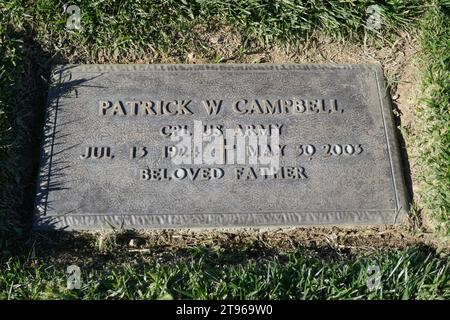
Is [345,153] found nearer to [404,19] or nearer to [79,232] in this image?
[404,19]

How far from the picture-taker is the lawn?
2.79 m

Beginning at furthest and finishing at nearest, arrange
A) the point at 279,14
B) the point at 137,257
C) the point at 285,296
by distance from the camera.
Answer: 1. the point at 279,14
2. the point at 137,257
3. the point at 285,296

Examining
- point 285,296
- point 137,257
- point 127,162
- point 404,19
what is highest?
point 404,19

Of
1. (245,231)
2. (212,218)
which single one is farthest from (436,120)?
(212,218)

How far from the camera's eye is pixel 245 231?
10.1 feet

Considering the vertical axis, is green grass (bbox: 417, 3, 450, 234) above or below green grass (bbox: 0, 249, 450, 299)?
above

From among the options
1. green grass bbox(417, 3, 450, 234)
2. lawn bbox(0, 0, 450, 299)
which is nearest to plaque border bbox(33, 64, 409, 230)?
lawn bbox(0, 0, 450, 299)

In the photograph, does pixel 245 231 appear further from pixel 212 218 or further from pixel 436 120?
pixel 436 120

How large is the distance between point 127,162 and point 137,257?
1.72 feet

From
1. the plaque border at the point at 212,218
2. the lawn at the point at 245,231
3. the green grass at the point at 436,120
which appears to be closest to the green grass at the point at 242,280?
→ the lawn at the point at 245,231

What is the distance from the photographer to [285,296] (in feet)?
9.00

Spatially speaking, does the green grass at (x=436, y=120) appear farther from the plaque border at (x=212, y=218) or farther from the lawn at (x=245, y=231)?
the plaque border at (x=212, y=218)

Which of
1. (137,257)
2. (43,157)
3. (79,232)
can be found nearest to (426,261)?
(137,257)

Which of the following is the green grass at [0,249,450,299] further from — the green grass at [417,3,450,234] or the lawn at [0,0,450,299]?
the green grass at [417,3,450,234]
